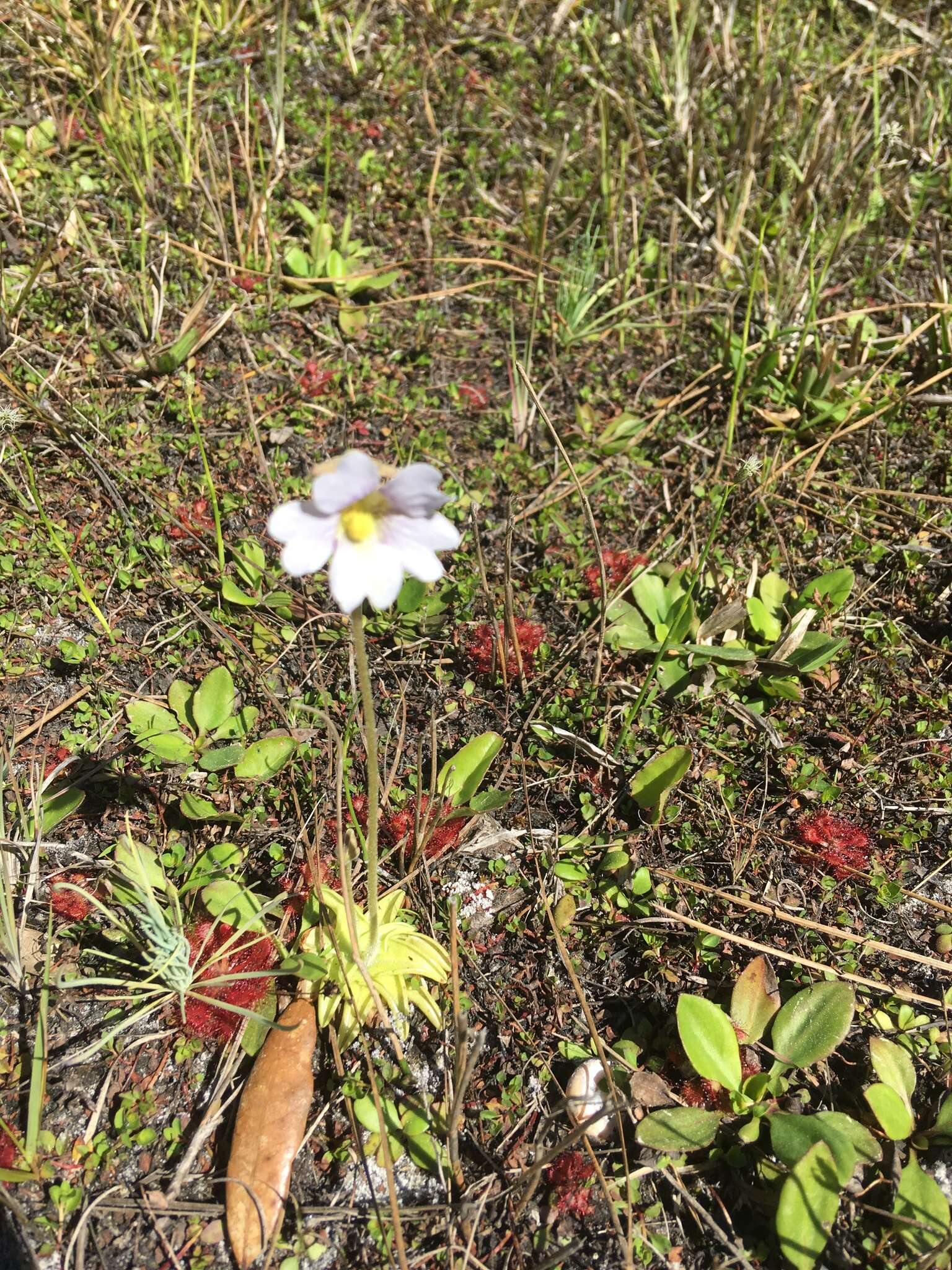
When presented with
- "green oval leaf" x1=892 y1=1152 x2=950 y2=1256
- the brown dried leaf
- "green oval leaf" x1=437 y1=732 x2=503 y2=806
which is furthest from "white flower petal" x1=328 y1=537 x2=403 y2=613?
"green oval leaf" x1=892 y1=1152 x2=950 y2=1256

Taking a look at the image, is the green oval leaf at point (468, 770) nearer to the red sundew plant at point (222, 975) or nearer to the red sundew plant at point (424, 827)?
the red sundew plant at point (424, 827)

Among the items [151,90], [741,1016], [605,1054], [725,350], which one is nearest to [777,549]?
[725,350]

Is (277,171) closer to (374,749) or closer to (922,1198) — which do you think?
(374,749)

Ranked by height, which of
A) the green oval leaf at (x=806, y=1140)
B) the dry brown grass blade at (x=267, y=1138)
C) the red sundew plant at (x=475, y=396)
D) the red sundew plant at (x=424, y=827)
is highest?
the red sundew plant at (x=475, y=396)

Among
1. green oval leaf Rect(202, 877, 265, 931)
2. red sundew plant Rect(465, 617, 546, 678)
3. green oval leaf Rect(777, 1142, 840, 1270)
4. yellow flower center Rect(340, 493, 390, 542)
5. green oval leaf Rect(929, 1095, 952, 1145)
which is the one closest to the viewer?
yellow flower center Rect(340, 493, 390, 542)

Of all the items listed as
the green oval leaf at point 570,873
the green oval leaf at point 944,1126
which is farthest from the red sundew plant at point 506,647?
the green oval leaf at point 944,1126

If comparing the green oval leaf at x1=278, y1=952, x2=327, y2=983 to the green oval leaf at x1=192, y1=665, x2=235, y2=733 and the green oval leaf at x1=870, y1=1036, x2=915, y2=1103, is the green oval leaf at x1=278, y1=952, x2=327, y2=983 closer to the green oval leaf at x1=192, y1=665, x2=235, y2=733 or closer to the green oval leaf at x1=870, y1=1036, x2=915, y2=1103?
the green oval leaf at x1=192, y1=665, x2=235, y2=733
